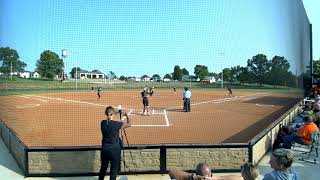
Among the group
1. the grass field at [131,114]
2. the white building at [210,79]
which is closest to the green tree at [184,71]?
the grass field at [131,114]

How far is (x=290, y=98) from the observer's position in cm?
2069

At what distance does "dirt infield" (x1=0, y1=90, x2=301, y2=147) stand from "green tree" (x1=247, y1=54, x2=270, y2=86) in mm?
596

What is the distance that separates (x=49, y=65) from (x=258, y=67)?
5.32 m

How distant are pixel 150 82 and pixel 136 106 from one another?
9.44ft

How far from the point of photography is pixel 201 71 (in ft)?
27.1

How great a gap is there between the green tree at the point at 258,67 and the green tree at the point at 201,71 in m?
1.36

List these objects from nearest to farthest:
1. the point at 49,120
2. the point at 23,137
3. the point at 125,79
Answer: the point at 125,79, the point at 23,137, the point at 49,120

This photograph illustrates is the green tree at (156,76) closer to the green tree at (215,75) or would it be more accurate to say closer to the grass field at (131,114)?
the grass field at (131,114)

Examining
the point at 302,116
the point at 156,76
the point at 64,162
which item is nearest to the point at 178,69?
the point at 156,76

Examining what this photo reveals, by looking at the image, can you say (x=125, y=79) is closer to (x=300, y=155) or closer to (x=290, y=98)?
(x=300, y=155)

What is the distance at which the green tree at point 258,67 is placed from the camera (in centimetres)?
973

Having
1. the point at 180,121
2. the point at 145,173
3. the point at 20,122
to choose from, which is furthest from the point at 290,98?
the point at 145,173

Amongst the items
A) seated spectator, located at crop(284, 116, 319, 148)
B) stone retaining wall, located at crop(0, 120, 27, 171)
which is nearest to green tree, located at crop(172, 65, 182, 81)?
seated spectator, located at crop(284, 116, 319, 148)

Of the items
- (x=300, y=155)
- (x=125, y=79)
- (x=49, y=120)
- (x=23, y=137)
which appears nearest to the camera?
(x=125, y=79)
